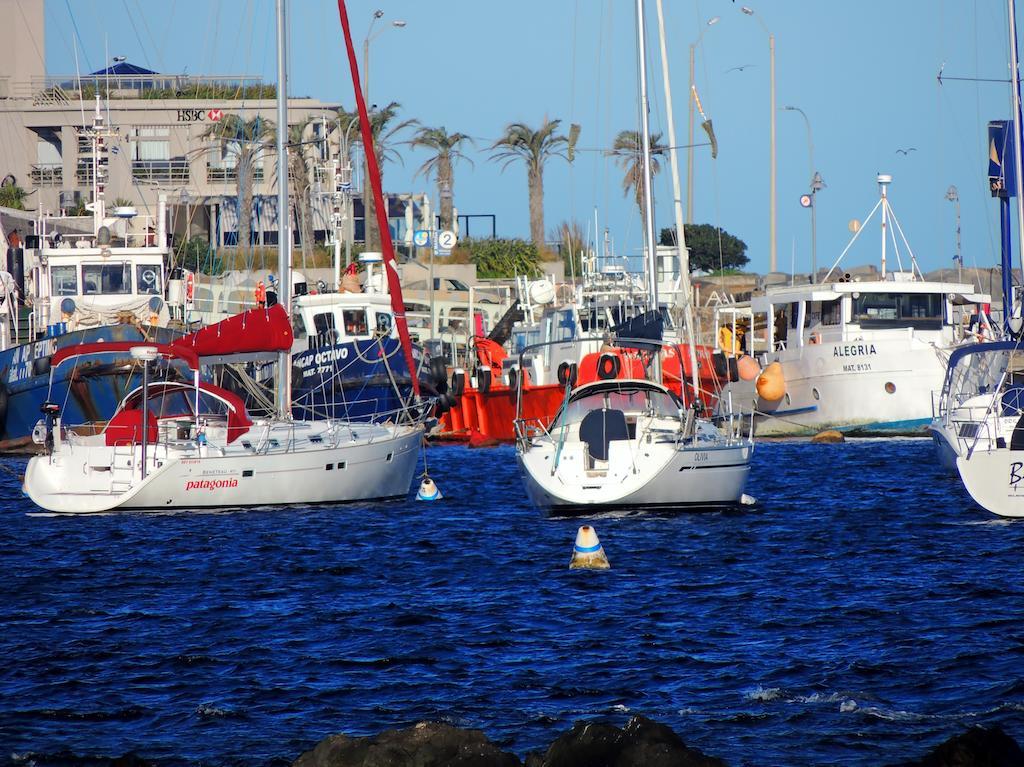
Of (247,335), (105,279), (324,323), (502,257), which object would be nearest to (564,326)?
(324,323)

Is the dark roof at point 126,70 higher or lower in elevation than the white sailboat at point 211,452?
higher

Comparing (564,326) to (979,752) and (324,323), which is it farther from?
(979,752)

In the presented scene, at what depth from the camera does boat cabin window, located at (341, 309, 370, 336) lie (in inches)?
1804

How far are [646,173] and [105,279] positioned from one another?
17.7 metres

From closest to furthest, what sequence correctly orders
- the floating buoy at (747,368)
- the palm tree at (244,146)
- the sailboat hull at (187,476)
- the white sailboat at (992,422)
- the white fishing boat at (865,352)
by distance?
the white sailboat at (992,422) < the sailboat hull at (187,476) < the white fishing boat at (865,352) < the floating buoy at (747,368) < the palm tree at (244,146)

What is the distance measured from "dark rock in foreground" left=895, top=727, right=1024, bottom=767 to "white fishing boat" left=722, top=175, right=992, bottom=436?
35.6 m

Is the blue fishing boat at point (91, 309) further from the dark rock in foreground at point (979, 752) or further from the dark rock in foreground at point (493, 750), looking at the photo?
the dark rock in foreground at point (979, 752)

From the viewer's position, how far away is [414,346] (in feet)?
146

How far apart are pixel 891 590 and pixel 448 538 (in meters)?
8.20

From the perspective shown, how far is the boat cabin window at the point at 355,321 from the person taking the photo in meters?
45.8

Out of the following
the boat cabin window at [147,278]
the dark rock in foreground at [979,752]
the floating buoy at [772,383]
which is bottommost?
the dark rock in foreground at [979,752]

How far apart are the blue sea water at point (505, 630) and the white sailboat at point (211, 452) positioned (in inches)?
21.7

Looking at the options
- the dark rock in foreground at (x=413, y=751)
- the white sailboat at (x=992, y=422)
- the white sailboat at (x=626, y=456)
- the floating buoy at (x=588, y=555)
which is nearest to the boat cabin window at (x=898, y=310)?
the white sailboat at (x=992, y=422)

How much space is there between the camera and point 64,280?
4459cm
